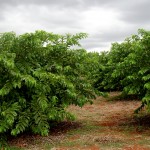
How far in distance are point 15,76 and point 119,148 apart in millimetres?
3393

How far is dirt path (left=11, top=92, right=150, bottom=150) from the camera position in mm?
9078

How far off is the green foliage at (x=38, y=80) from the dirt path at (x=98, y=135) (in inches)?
16.4

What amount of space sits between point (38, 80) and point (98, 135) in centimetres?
245

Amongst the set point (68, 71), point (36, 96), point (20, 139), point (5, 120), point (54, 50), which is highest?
point (54, 50)

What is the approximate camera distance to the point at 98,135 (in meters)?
10.1

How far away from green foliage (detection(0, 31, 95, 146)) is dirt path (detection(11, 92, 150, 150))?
1.37ft

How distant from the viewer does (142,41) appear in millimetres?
10547

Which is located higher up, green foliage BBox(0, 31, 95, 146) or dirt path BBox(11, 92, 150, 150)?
green foliage BBox(0, 31, 95, 146)

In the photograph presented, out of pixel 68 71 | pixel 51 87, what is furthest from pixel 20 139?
pixel 68 71

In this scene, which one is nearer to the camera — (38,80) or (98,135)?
(38,80)

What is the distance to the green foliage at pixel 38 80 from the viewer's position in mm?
9164

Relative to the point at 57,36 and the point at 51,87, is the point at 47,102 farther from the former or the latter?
the point at 57,36

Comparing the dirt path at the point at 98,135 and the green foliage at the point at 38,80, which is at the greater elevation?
the green foliage at the point at 38,80

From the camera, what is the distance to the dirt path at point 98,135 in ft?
29.8
